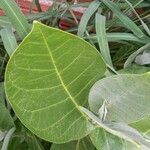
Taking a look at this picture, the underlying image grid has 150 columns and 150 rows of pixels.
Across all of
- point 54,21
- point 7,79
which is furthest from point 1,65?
point 7,79

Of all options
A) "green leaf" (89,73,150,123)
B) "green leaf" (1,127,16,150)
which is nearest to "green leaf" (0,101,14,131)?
"green leaf" (1,127,16,150)

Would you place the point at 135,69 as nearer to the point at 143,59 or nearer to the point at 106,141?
the point at 143,59

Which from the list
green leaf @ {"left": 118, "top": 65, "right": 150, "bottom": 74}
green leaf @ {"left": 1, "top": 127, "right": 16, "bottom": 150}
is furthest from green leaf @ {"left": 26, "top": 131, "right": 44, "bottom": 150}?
green leaf @ {"left": 118, "top": 65, "right": 150, "bottom": 74}

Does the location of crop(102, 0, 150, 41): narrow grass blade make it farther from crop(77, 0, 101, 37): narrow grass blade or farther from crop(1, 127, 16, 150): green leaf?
crop(1, 127, 16, 150): green leaf

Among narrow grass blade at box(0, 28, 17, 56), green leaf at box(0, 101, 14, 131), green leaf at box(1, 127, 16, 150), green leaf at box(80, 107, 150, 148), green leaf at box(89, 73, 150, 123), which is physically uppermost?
narrow grass blade at box(0, 28, 17, 56)

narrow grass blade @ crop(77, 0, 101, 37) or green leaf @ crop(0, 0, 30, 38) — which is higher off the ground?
green leaf @ crop(0, 0, 30, 38)

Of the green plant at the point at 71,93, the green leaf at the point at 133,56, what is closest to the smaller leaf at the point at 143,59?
the green leaf at the point at 133,56

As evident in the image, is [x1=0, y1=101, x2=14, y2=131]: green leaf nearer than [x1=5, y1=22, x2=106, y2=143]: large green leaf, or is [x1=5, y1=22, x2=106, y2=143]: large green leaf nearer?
[x1=5, y1=22, x2=106, y2=143]: large green leaf

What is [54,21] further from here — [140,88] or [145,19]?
[140,88]
